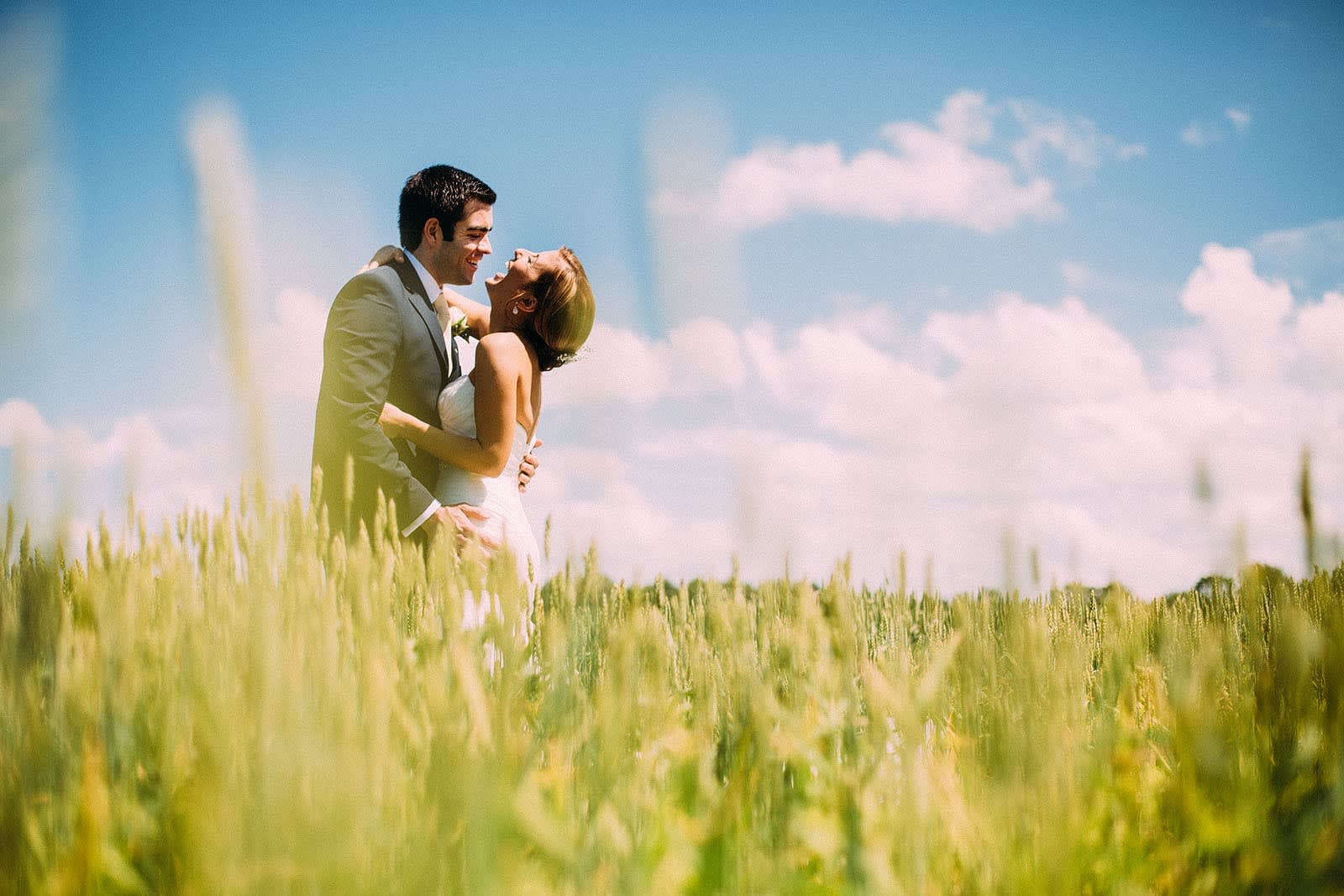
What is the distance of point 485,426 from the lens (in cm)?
334

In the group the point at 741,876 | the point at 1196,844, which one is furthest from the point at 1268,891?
the point at 741,876

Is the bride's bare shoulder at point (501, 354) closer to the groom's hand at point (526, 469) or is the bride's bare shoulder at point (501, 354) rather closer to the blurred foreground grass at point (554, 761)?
the groom's hand at point (526, 469)

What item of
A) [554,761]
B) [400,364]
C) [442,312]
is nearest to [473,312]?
[442,312]

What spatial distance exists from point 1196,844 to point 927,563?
111 centimetres

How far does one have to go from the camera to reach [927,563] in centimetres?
235

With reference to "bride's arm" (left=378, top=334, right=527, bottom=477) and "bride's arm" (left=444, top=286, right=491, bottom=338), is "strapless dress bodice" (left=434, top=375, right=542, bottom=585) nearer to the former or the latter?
"bride's arm" (left=378, top=334, right=527, bottom=477)

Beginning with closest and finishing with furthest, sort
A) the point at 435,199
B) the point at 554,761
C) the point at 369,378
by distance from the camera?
the point at 554,761
the point at 369,378
the point at 435,199

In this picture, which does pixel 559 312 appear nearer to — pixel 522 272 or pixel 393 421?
pixel 522 272

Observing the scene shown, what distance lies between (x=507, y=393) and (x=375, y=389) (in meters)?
0.48

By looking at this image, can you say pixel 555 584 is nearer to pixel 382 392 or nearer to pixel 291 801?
pixel 291 801

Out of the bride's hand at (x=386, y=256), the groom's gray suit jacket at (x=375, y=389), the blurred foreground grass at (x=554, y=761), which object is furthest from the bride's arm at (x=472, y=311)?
the blurred foreground grass at (x=554, y=761)

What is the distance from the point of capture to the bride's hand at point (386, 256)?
12.3 ft

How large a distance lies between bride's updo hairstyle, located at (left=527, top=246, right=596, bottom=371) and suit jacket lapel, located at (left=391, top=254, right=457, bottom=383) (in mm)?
371

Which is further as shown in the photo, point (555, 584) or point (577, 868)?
point (555, 584)
